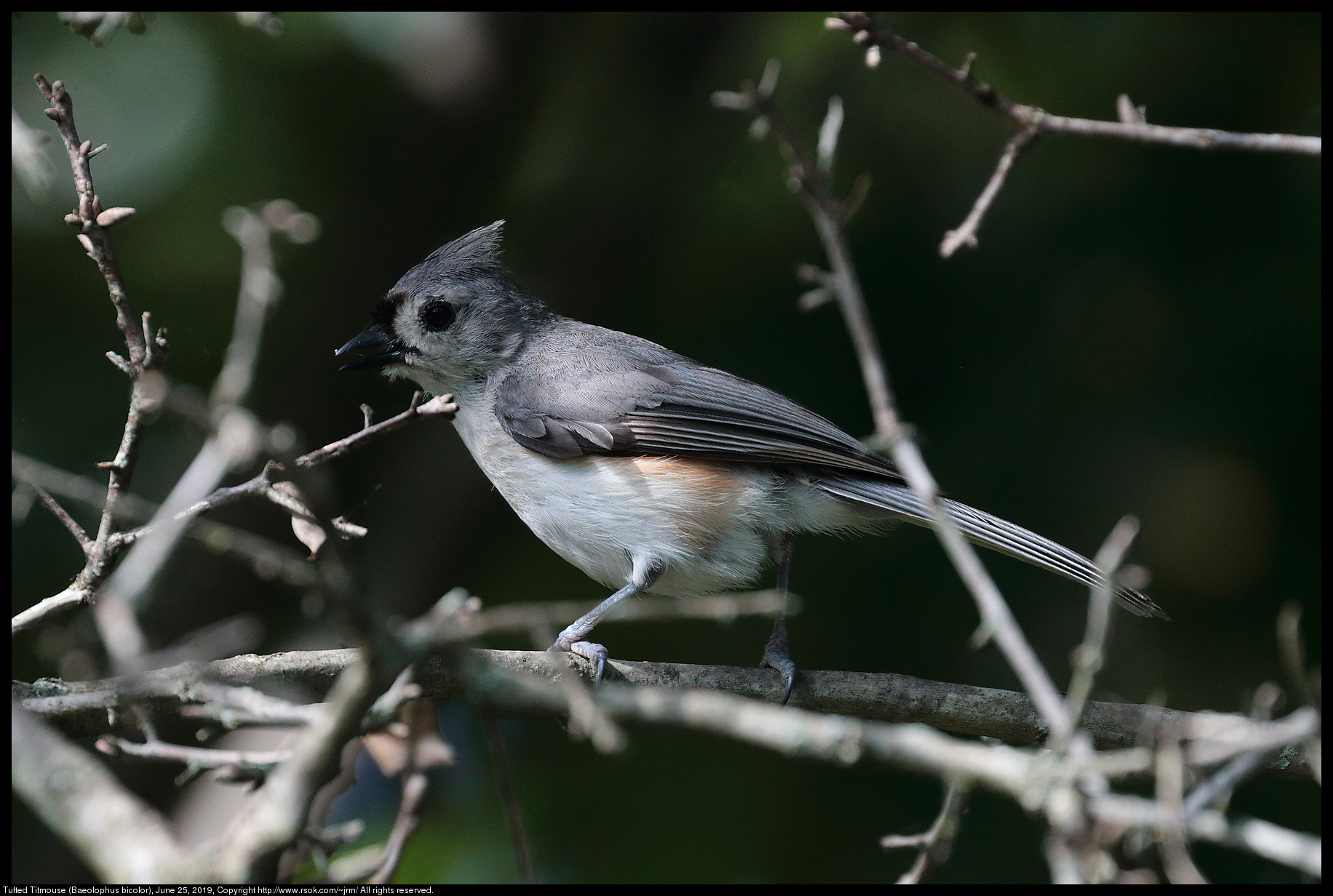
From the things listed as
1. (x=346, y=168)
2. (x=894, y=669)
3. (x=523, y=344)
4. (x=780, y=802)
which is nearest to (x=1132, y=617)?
(x=894, y=669)

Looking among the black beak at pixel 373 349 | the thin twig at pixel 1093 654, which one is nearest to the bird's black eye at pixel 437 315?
the black beak at pixel 373 349

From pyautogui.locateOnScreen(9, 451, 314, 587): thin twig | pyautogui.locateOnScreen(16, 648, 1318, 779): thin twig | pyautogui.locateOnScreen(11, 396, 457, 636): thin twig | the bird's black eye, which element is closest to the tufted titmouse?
the bird's black eye

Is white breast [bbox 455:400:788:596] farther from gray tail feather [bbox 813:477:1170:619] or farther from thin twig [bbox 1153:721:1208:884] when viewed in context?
thin twig [bbox 1153:721:1208:884]

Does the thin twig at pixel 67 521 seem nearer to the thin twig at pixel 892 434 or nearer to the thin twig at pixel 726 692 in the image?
the thin twig at pixel 726 692

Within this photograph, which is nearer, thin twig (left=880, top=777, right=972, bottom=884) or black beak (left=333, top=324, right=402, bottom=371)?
thin twig (left=880, top=777, right=972, bottom=884)

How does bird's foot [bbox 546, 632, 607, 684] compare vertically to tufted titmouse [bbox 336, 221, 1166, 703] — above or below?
below

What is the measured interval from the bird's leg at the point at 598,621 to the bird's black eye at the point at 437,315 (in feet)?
3.79

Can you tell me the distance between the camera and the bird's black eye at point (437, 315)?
12.3 feet

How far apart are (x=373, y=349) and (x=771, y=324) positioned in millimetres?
1835

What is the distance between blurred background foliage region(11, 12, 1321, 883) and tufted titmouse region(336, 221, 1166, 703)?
883 mm

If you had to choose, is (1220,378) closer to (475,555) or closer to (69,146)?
(475,555)

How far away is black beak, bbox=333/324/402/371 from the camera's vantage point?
3.64 meters

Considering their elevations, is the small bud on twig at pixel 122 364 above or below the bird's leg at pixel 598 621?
above

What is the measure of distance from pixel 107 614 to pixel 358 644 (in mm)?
309
